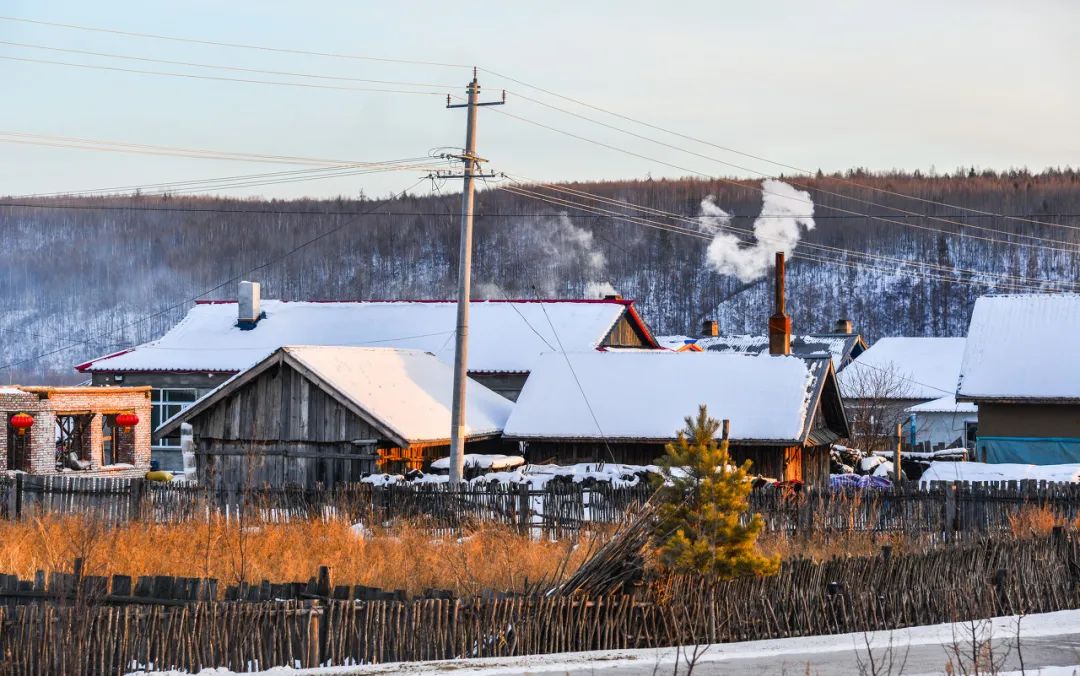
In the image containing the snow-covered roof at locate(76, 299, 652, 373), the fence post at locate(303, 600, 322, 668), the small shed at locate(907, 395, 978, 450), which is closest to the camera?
the fence post at locate(303, 600, 322, 668)

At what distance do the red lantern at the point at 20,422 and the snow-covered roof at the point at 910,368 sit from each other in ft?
129

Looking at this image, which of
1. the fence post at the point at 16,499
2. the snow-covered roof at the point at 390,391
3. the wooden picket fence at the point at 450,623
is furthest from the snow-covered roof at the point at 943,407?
the wooden picket fence at the point at 450,623

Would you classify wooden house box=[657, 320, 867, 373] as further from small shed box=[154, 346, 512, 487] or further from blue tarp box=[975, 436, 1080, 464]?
small shed box=[154, 346, 512, 487]

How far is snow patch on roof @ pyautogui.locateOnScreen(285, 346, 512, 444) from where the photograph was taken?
29328mm

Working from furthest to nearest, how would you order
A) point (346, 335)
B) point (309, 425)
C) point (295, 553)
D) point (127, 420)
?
point (346, 335) → point (127, 420) → point (309, 425) → point (295, 553)

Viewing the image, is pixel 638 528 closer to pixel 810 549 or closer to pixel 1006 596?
pixel 1006 596

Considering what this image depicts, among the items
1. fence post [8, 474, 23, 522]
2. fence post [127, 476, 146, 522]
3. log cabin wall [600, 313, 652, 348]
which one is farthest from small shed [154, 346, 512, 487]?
log cabin wall [600, 313, 652, 348]

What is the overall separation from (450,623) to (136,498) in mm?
13599

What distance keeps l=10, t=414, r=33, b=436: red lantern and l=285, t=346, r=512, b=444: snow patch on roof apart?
12080 mm

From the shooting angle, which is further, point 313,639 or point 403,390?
point 403,390

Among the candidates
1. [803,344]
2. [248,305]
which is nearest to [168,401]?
[248,305]

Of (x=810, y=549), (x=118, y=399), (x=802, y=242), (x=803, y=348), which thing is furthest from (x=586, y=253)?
(x=810, y=549)

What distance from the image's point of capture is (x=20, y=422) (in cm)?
3753

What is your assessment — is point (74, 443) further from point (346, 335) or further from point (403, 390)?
point (403, 390)
